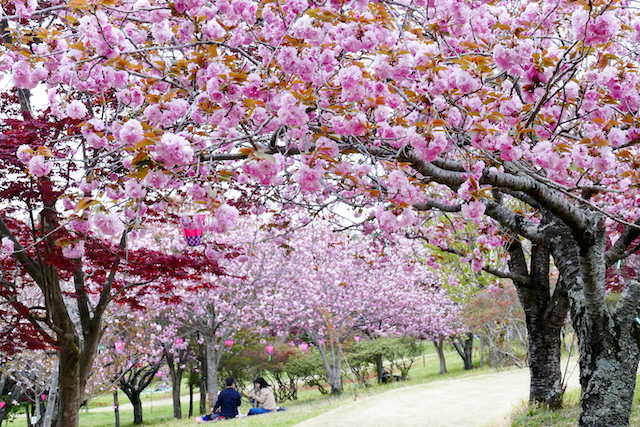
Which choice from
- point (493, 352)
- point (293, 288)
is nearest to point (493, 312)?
point (493, 352)

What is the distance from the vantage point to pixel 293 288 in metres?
15.2

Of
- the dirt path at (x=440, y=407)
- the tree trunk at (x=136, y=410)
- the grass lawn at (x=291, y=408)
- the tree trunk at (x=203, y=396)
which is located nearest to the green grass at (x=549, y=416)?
the dirt path at (x=440, y=407)

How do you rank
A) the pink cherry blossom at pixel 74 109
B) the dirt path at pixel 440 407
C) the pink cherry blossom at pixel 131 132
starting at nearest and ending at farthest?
the pink cherry blossom at pixel 131 132, the pink cherry blossom at pixel 74 109, the dirt path at pixel 440 407

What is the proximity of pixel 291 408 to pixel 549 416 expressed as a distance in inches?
309

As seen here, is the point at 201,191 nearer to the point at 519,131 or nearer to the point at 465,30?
the point at 519,131

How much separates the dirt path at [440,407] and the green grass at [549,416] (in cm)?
24

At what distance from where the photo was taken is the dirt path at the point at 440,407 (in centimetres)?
671

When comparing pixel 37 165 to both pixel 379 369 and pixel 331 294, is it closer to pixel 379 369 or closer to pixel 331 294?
pixel 331 294

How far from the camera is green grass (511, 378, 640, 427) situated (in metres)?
5.23

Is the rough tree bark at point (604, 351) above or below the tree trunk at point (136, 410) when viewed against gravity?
above

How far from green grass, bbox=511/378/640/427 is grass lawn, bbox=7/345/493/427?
3843 millimetres

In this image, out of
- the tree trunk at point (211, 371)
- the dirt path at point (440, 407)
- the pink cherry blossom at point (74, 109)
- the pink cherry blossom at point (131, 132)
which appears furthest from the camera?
the tree trunk at point (211, 371)

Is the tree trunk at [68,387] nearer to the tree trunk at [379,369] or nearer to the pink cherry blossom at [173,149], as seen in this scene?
the pink cherry blossom at [173,149]

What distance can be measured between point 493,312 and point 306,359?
693cm
